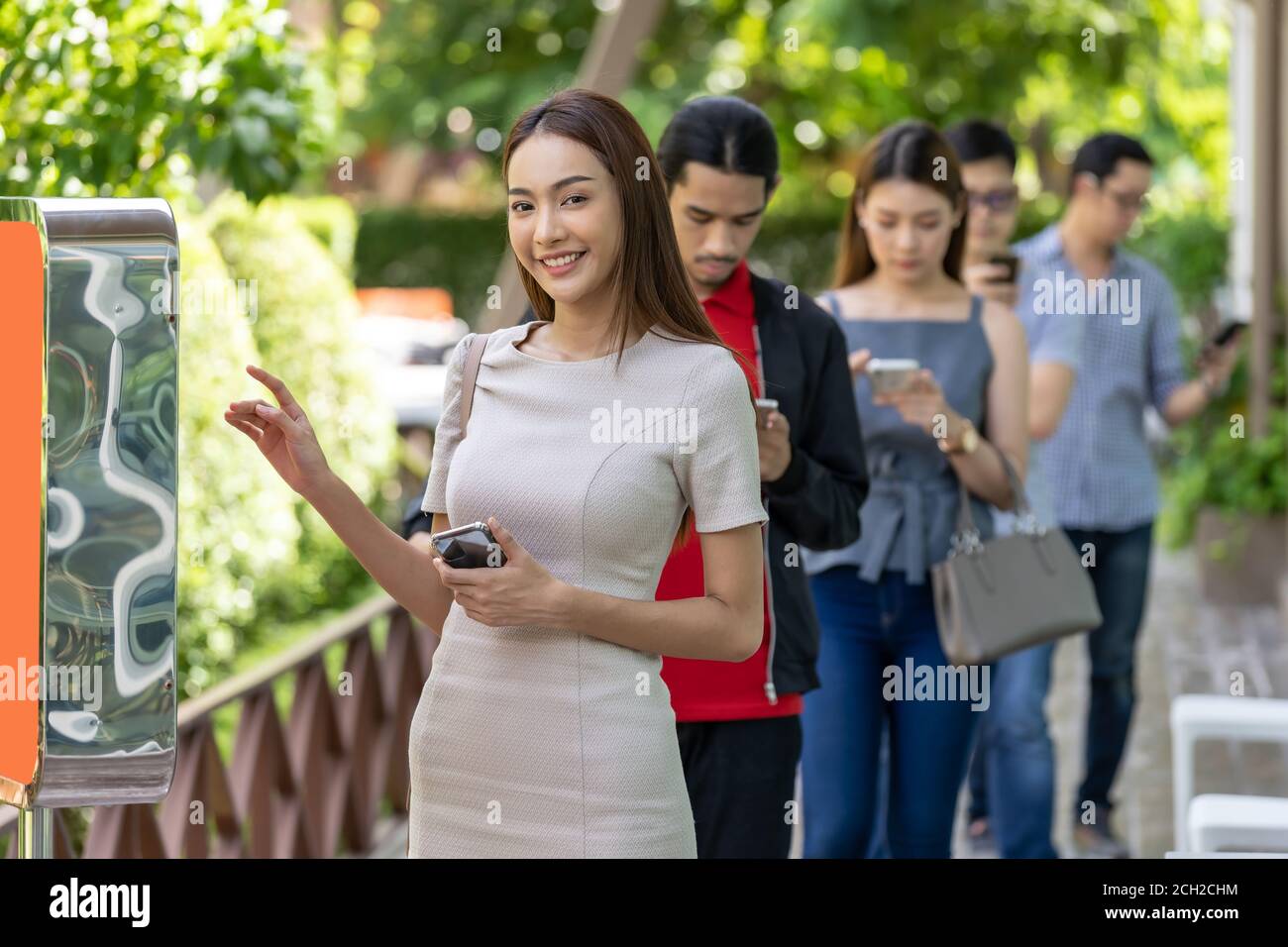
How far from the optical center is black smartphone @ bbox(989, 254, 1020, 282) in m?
4.41

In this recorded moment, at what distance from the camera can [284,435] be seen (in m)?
1.84

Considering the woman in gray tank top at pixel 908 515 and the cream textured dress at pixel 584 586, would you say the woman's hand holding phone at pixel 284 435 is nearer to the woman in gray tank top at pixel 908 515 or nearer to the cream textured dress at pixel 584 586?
the cream textured dress at pixel 584 586

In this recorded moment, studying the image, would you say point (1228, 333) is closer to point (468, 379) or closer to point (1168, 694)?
point (1168, 694)

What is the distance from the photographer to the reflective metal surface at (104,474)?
155 centimetres

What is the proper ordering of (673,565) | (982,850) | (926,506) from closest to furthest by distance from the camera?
(673,565), (926,506), (982,850)

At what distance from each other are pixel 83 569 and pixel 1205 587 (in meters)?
8.08

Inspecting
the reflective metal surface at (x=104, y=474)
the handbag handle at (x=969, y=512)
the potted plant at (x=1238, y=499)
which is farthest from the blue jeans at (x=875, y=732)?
the potted plant at (x=1238, y=499)

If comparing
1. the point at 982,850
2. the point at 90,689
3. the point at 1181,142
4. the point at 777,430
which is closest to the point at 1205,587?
the point at 982,850

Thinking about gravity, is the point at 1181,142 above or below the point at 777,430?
above

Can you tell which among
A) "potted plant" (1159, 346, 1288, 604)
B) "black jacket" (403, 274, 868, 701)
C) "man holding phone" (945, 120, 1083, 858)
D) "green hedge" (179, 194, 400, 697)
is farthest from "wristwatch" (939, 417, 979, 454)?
"potted plant" (1159, 346, 1288, 604)

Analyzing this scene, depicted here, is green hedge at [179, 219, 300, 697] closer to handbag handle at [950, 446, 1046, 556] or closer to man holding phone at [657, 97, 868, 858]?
handbag handle at [950, 446, 1046, 556]

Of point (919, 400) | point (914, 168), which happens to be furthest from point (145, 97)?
point (919, 400)

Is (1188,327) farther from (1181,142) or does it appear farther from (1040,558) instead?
(1181,142)
